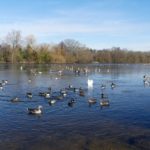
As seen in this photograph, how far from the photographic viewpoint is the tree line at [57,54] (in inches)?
5153

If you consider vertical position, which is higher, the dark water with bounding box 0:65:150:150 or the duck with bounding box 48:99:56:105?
the duck with bounding box 48:99:56:105

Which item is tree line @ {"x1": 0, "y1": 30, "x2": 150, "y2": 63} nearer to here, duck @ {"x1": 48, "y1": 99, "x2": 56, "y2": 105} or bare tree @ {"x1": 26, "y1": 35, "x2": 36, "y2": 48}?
bare tree @ {"x1": 26, "y1": 35, "x2": 36, "y2": 48}

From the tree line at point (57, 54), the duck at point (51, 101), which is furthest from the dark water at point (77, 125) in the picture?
the tree line at point (57, 54)

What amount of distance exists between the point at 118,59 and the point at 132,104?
13828 cm

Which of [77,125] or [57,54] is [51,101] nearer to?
[77,125]

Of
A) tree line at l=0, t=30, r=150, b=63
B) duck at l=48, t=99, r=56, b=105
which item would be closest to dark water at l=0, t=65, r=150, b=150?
duck at l=48, t=99, r=56, b=105

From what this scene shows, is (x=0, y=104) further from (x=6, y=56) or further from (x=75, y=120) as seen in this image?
(x=6, y=56)

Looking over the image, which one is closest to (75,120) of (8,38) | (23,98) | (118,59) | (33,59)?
(23,98)

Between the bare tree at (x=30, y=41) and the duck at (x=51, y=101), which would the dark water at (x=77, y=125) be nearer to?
the duck at (x=51, y=101)

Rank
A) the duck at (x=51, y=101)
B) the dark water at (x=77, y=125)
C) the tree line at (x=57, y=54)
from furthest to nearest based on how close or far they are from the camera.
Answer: the tree line at (x=57, y=54) → the duck at (x=51, y=101) → the dark water at (x=77, y=125)

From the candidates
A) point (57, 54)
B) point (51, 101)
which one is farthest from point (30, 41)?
point (51, 101)

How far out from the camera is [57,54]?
13738 cm

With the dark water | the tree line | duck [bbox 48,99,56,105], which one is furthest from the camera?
the tree line

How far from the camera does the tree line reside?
429ft
